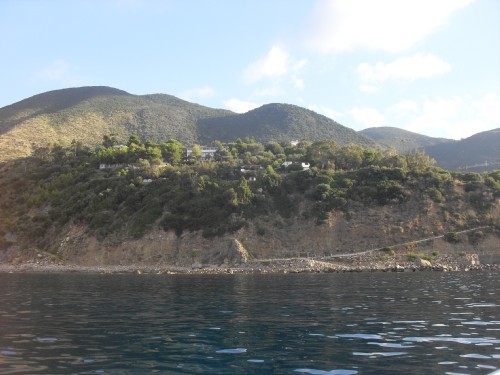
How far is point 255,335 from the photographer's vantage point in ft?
49.1

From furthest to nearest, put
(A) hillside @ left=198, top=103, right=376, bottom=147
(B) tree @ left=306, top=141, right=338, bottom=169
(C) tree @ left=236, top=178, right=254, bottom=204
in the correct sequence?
(A) hillside @ left=198, top=103, right=376, bottom=147 → (B) tree @ left=306, top=141, right=338, bottom=169 → (C) tree @ left=236, top=178, right=254, bottom=204

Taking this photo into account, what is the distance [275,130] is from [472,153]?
3025 inches

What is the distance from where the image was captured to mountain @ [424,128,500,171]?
540 ft

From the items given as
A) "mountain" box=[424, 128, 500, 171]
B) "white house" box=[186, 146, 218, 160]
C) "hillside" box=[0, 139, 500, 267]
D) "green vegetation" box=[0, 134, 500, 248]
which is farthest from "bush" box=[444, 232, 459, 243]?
"mountain" box=[424, 128, 500, 171]

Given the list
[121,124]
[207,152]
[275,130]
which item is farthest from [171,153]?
[275,130]

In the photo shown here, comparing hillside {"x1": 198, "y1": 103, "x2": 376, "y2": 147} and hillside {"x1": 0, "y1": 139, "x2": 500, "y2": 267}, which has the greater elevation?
hillside {"x1": 198, "y1": 103, "x2": 376, "y2": 147}

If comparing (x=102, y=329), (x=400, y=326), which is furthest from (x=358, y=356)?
(x=102, y=329)

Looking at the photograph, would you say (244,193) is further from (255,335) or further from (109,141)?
(109,141)

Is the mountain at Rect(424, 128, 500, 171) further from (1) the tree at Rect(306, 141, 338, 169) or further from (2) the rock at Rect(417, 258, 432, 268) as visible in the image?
(2) the rock at Rect(417, 258, 432, 268)

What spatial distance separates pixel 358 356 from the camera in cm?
1160

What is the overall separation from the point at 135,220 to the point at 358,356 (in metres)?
68.0

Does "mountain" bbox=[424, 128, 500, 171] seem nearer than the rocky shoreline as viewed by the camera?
No

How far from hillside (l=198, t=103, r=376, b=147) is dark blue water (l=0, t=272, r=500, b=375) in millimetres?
148600

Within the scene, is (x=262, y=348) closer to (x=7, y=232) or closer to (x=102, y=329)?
(x=102, y=329)
